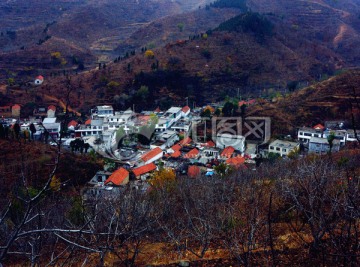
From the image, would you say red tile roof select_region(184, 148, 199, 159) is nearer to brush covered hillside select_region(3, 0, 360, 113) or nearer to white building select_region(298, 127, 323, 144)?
white building select_region(298, 127, 323, 144)

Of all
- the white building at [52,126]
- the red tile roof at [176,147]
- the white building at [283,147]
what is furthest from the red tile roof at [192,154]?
the white building at [52,126]

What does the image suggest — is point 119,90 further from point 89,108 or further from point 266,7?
point 266,7

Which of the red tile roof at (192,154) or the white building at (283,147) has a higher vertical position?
the white building at (283,147)

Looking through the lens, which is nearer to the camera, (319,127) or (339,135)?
(339,135)

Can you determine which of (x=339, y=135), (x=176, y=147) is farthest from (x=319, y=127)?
(x=176, y=147)

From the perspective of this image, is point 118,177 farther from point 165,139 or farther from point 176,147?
point 165,139

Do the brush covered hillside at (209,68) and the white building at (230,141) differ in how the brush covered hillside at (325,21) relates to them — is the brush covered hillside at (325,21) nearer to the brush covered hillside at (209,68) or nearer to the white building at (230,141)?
the brush covered hillside at (209,68)
